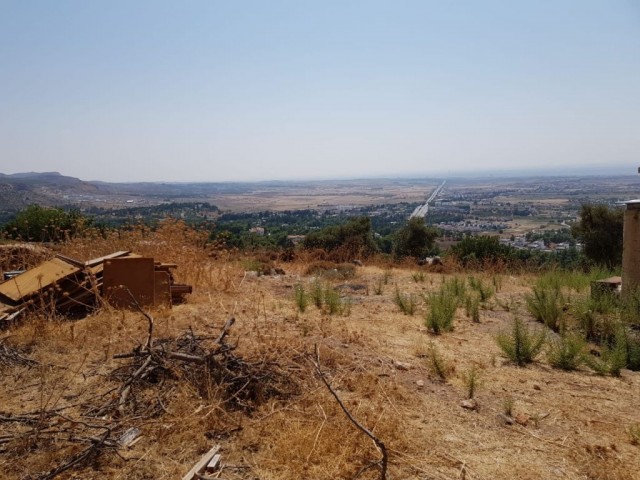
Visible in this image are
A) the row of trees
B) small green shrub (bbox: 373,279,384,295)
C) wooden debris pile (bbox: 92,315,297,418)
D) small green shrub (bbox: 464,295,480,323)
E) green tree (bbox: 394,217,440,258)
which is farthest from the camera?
green tree (bbox: 394,217,440,258)

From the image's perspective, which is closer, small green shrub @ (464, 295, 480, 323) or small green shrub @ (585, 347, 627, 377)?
small green shrub @ (585, 347, 627, 377)

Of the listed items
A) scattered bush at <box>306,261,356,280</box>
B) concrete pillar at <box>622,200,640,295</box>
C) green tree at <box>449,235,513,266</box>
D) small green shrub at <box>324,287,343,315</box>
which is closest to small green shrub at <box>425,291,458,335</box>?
small green shrub at <box>324,287,343,315</box>

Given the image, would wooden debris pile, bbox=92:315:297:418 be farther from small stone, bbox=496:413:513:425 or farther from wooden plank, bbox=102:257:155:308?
wooden plank, bbox=102:257:155:308

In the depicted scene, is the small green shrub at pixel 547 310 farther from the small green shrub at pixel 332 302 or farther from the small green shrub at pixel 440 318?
the small green shrub at pixel 332 302

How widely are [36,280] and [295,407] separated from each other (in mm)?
3791

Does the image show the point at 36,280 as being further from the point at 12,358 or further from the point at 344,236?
the point at 344,236

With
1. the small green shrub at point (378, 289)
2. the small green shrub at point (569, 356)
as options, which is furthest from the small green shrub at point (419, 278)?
the small green shrub at point (569, 356)

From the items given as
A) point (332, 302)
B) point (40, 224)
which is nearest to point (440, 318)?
point (332, 302)

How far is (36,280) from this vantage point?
5.51 metres

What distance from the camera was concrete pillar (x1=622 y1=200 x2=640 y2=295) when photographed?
668 cm

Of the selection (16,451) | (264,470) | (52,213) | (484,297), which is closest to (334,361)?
(264,470)

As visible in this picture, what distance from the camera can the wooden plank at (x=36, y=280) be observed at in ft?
17.2

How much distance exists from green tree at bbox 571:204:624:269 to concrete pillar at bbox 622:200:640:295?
43.9ft

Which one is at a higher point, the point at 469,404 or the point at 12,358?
the point at 12,358
